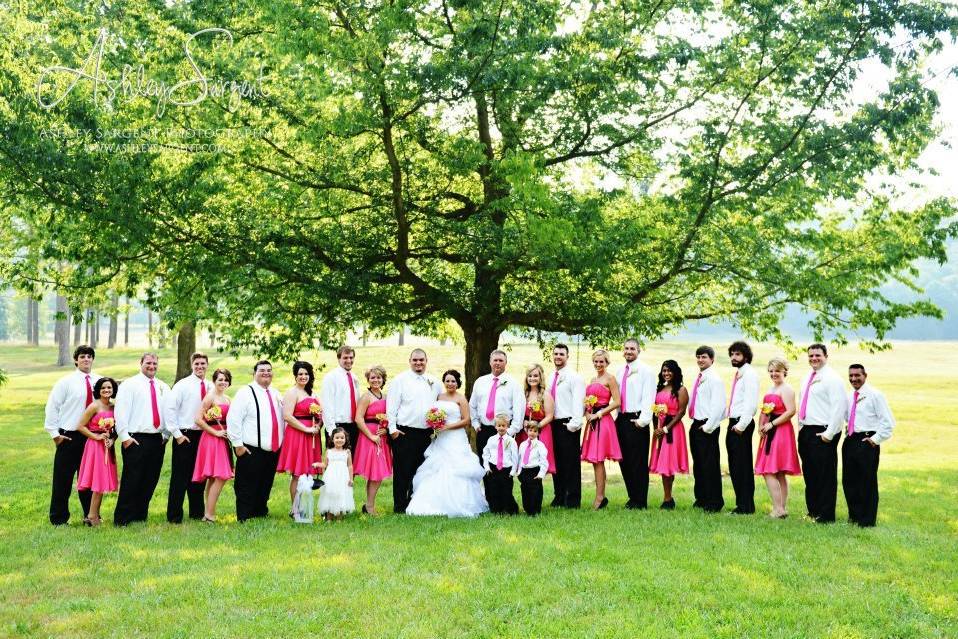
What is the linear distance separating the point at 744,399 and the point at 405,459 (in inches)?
175

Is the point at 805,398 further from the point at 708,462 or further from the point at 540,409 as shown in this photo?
the point at 540,409

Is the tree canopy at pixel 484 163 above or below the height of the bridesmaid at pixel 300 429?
above

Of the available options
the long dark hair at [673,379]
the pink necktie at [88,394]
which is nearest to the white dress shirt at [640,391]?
the long dark hair at [673,379]

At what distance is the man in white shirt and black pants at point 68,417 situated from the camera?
1111 cm

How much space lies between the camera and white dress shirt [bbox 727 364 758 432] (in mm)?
11562

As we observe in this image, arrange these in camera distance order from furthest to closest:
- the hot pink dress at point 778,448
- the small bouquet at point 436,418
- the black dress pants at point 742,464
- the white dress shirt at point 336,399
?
the white dress shirt at point 336,399, the black dress pants at point 742,464, the small bouquet at point 436,418, the hot pink dress at point 778,448

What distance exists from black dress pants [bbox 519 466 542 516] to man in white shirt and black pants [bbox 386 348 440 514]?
57.1 inches

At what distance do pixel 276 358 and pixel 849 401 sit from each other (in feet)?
34.3

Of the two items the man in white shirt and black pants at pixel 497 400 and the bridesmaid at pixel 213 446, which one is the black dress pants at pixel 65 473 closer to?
the bridesmaid at pixel 213 446

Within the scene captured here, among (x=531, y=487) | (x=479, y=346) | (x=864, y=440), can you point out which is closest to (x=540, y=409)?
(x=531, y=487)

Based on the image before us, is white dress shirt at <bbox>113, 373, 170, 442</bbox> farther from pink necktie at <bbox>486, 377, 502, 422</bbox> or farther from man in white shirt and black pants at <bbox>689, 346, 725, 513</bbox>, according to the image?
man in white shirt and black pants at <bbox>689, 346, 725, 513</bbox>

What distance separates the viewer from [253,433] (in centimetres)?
1127

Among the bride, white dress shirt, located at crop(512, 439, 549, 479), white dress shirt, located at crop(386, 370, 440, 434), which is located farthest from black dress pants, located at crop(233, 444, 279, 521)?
white dress shirt, located at crop(512, 439, 549, 479)

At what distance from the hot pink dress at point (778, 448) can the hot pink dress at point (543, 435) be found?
8.59 ft
